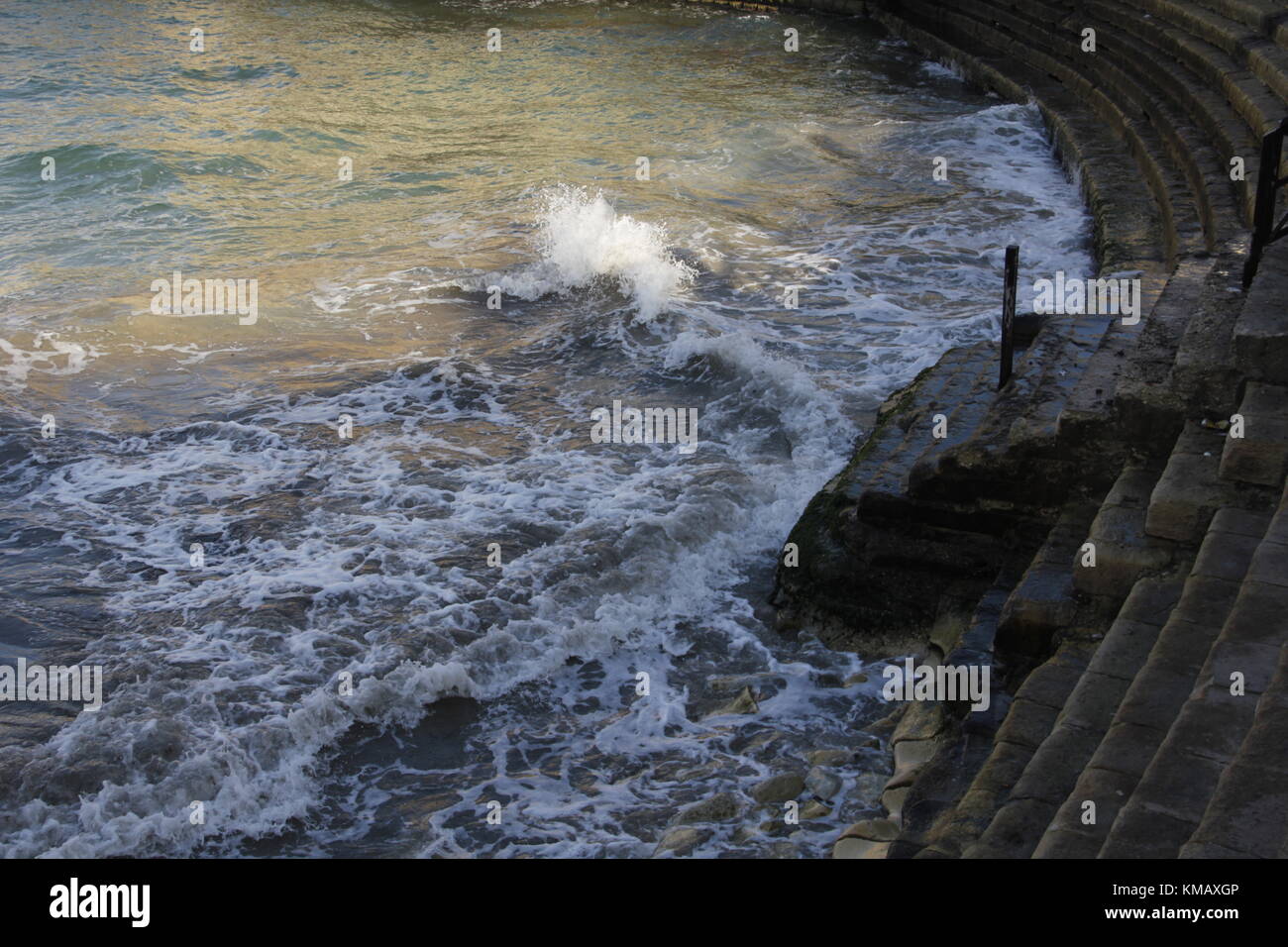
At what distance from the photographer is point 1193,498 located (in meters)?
4.97

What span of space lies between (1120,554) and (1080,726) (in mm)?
982

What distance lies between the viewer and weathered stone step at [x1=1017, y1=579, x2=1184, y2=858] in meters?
3.71

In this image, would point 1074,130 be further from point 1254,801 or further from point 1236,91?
point 1254,801

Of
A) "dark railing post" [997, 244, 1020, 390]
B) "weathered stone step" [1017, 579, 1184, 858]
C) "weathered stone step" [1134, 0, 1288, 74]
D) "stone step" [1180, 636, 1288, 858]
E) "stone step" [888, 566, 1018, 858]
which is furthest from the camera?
"weathered stone step" [1134, 0, 1288, 74]


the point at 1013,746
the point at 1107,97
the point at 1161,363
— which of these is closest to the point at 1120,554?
the point at 1013,746

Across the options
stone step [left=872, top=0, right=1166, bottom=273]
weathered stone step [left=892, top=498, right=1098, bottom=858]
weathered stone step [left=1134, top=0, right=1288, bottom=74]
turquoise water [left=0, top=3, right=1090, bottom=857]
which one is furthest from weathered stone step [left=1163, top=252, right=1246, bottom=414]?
weathered stone step [left=1134, top=0, right=1288, bottom=74]

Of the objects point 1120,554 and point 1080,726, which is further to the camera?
point 1120,554

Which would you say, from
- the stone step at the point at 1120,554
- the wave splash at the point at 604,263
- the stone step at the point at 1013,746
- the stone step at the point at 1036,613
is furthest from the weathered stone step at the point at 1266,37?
the stone step at the point at 1013,746

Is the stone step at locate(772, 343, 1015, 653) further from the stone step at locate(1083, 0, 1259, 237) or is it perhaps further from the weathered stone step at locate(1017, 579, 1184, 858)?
the stone step at locate(1083, 0, 1259, 237)

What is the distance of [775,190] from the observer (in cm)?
1430

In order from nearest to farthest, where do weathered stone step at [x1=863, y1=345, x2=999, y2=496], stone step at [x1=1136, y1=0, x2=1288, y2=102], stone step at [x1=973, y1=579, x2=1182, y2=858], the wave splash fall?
1. stone step at [x1=973, y1=579, x2=1182, y2=858]
2. weathered stone step at [x1=863, y1=345, x2=999, y2=496]
3. the wave splash
4. stone step at [x1=1136, y1=0, x2=1288, y2=102]

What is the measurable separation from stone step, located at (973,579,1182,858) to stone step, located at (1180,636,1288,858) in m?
0.59
